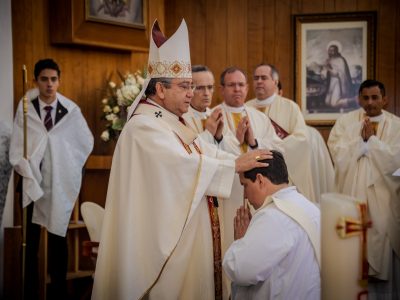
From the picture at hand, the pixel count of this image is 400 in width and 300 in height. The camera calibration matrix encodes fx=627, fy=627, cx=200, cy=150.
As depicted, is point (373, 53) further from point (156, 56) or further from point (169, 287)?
point (169, 287)

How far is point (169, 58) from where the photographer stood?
12.3 feet

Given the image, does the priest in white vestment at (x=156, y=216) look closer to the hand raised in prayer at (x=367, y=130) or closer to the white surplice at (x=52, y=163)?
the white surplice at (x=52, y=163)

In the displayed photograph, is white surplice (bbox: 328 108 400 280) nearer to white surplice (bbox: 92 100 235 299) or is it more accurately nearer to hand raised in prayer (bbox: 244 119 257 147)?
hand raised in prayer (bbox: 244 119 257 147)

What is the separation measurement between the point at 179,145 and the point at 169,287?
81cm

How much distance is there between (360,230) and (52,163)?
4.55 meters

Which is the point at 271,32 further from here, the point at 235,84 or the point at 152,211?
the point at 152,211

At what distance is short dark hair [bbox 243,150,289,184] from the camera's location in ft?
9.80

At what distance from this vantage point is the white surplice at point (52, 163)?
5.56m

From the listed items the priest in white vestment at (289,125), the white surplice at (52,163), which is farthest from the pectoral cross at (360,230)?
the priest in white vestment at (289,125)

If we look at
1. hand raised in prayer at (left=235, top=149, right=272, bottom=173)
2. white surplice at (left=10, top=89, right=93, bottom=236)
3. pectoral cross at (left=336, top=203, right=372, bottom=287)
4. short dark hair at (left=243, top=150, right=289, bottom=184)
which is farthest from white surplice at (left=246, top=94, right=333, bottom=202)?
pectoral cross at (left=336, top=203, right=372, bottom=287)

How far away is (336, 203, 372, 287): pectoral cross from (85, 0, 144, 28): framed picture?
5736 millimetres

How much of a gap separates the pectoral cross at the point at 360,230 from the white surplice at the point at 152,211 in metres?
1.95

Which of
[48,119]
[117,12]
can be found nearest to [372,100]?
[117,12]

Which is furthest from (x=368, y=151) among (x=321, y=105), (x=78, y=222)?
(x=78, y=222)
